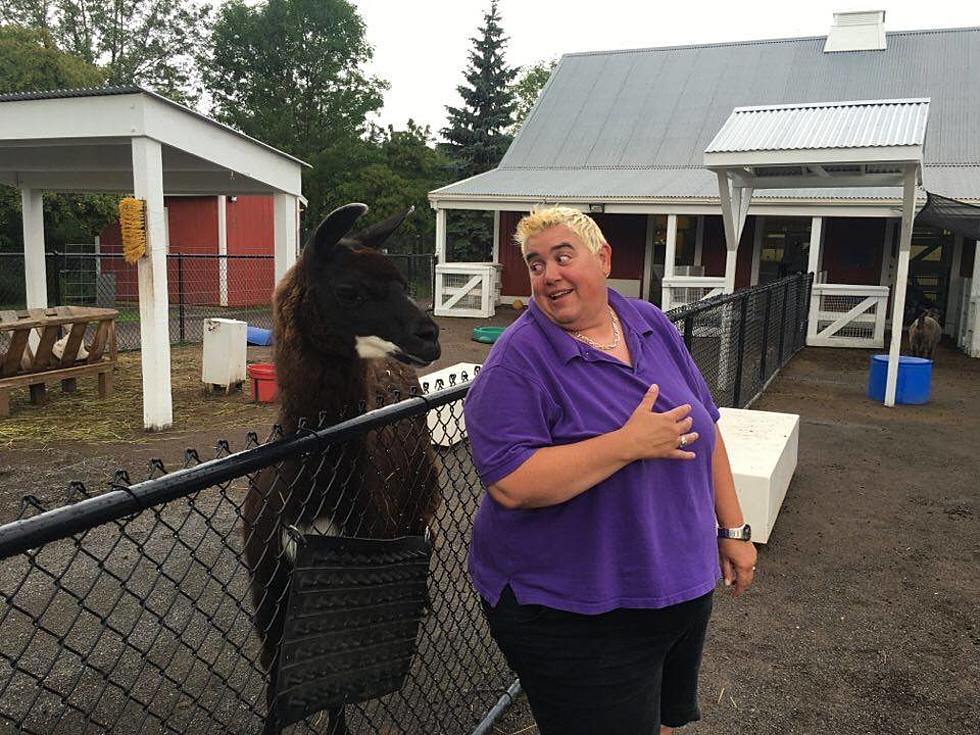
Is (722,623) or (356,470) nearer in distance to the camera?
(356,470)

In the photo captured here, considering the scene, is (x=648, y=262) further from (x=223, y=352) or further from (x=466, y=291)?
(x=223, y=352)

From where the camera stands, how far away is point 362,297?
2.87 m

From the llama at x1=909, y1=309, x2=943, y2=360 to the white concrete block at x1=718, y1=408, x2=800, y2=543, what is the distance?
7974 mm

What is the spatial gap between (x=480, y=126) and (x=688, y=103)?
12.1 m

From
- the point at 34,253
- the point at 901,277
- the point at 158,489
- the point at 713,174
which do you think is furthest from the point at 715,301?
the point at 713,174

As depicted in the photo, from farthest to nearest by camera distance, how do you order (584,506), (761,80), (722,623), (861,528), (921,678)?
(761,80) → (861,528) → (722,623) → (921,678) → (584,506)

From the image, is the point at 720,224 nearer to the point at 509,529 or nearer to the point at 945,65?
the point at 945,65

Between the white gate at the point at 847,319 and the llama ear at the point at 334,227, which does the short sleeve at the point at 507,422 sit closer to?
the llama ear at the point at 334,227

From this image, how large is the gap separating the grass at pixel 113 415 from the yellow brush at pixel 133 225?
1763mm

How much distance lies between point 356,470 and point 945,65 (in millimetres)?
21800

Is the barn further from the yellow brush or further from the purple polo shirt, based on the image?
the purple polo shirt

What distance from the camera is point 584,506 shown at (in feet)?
5.86

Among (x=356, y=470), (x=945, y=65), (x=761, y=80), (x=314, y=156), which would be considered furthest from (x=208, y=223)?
(x=356, y=470)

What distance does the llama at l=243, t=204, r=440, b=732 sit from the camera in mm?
2557
